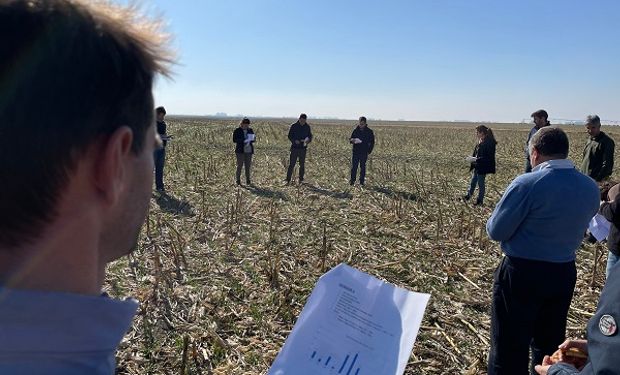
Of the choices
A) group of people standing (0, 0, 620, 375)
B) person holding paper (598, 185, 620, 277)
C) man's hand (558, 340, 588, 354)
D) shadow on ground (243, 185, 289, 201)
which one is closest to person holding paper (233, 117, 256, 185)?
shadow on ground (243, 185, 289, 201)

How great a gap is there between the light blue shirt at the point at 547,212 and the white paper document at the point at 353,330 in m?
1.88

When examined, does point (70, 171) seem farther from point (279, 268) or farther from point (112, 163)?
point (279, 268)

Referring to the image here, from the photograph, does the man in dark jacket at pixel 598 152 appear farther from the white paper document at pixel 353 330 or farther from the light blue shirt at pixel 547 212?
the white paper document at pixel 353 330

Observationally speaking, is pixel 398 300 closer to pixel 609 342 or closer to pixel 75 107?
pixel 609 342

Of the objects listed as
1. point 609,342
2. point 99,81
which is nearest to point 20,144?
point 99,81

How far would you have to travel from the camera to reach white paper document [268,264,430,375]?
1.57 meters

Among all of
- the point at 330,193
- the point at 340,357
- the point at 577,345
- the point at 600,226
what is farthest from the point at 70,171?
the point at 330,193

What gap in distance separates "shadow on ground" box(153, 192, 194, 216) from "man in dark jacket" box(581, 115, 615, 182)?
7.38 metres

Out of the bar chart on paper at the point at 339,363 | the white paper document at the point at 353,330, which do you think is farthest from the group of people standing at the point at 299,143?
the bar chart on paper at the point at 339,363

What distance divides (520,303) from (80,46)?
336cm

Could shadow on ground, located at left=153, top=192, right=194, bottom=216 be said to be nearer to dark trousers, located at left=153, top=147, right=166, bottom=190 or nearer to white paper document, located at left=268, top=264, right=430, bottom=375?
dark trousers, located at left=153, top=147, right=166, bottom=190

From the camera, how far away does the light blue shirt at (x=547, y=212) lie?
3148mm

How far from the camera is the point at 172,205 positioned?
962cm

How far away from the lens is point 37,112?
2.31ft
